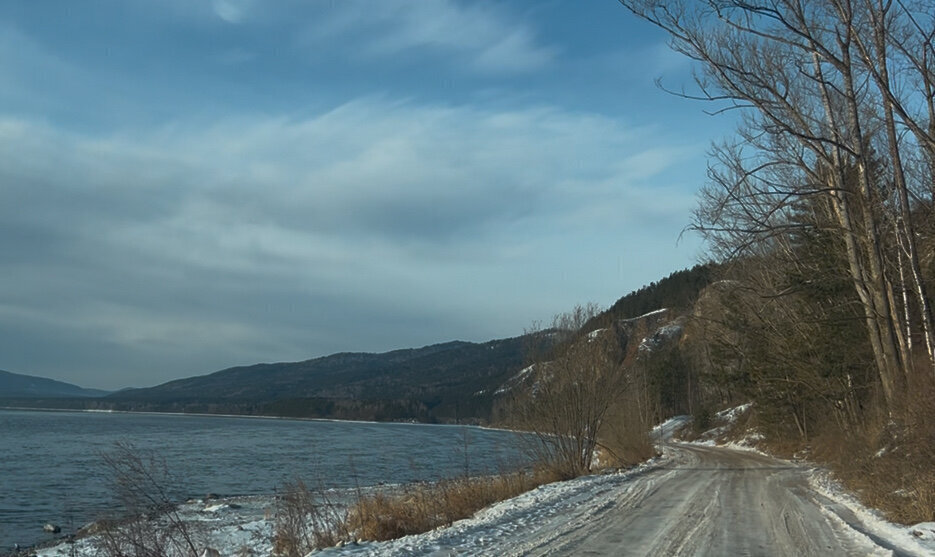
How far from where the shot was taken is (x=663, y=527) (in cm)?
1148

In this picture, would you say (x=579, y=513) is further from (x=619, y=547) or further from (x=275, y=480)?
(x=275, y=480)

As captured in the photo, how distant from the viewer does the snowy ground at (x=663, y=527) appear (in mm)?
9750

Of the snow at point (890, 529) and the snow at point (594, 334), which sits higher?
the snow at point (594, 334)

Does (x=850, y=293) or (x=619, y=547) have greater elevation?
(x=850, y=293)

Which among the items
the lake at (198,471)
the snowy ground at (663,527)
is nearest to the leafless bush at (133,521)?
the snowy ground at (663,527)

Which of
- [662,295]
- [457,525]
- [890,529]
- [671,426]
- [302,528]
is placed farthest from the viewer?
[662,295]

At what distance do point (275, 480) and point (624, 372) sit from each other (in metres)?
18.5

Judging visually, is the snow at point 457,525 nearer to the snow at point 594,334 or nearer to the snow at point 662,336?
the snow at point 594,334

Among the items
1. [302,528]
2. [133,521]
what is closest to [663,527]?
[302,528]

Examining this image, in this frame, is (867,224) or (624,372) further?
(624,372)

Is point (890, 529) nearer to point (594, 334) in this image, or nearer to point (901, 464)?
point (901, 464)

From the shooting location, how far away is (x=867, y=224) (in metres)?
15.3

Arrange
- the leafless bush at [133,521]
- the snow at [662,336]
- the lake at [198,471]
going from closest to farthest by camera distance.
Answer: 1. the leafless bush at [133,521]
2. the lake at [198,471]
3. the snow at [662,336]

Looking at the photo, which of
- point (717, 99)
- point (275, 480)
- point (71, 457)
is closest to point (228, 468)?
point (275, 480)
